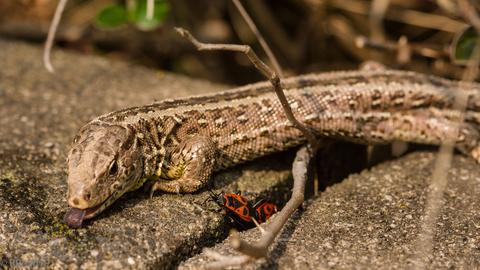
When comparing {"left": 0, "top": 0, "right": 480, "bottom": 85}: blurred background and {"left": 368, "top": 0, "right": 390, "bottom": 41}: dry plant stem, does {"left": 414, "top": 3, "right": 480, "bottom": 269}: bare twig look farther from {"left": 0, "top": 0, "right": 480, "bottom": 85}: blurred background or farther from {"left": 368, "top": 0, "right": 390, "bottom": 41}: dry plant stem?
{"left": 0, "top": 0, "right": 480, "bottom": 85}: blurred background

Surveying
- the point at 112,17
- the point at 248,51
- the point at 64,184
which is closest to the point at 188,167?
the point at 64,184

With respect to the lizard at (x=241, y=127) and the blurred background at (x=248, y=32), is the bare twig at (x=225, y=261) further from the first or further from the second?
the blurred background at (x=248, y=32)

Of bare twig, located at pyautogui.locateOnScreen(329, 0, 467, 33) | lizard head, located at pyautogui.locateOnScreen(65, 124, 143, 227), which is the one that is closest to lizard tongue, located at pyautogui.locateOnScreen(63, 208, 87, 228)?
lizard head, located at pyautogui.locateOnScreen(65, 124, 143, 227)

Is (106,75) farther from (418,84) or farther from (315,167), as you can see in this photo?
(418,84)

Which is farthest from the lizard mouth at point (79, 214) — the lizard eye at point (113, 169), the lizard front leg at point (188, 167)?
the lizard front leg at point (188, 167)

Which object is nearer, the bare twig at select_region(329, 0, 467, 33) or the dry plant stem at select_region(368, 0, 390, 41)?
the dry plant stem at select_region(368, 0, 390, 41)

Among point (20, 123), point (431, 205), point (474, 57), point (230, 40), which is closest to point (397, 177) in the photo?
point (431, 205)
